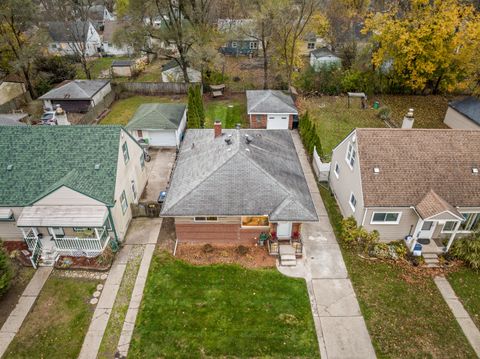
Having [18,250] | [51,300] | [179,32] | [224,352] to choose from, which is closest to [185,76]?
[179,32]

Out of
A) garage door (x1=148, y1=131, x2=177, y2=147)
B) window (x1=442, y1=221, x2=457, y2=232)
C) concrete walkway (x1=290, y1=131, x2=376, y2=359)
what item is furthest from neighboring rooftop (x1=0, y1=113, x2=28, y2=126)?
window (x1=442, y1=221, x2=457, y2=232)

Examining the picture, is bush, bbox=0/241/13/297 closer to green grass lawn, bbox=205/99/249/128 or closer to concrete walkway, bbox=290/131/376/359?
concrete walkway, bbox=290/131/376/359

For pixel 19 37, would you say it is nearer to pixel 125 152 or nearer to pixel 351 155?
pixel 125 152

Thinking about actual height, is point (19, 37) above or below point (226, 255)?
above

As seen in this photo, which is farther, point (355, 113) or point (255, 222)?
point (355, 113)

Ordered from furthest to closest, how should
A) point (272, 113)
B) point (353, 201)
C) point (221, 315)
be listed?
point (272, 113)
point (353, 201)
point (221, 315)

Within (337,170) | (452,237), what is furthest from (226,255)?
(452,237)

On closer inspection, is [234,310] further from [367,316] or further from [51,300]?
[51,300]
